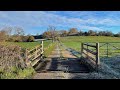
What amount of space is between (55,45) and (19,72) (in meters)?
20.4

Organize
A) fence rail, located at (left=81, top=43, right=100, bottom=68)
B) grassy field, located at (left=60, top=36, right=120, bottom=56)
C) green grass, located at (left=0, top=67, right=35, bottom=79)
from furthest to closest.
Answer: grassy field, located at (left=60, top=36, right=120, bottom=56), fence rail, located at (left=81, top=43, right=100, bottom=68), green grass, located at (left=0, top=67, right=35, bottom=79)

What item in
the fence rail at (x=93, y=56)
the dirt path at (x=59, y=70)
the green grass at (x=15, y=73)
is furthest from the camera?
the fence rail at (x=93, y=56)

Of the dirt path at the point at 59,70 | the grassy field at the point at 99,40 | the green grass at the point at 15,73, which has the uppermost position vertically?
the grassy field at the point at 99,40

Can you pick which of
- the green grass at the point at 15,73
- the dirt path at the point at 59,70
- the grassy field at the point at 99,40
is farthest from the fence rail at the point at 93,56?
the green grass at the point at 15,73

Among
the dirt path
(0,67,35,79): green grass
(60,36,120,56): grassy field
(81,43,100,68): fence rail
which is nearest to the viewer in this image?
(0,67,35,79): green grass

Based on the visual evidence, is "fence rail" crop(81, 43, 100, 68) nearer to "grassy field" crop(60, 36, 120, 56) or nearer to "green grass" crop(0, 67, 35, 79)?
"grassy field" crop(60, 36, 120, 56)

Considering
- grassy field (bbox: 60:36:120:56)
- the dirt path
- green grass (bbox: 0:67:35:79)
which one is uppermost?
grassy field (bbox: 60:36:120:56)

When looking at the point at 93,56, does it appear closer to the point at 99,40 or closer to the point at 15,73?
the point at 99,40

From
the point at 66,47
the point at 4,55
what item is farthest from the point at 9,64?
the point at 66,47

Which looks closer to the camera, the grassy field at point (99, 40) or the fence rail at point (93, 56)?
the fence rail at point (93, 56)

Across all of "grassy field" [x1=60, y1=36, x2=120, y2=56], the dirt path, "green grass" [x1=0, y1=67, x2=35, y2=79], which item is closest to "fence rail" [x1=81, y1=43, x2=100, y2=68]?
the dirt path

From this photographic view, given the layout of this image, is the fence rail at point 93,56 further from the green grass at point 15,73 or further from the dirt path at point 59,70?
the green grass at point 15,73

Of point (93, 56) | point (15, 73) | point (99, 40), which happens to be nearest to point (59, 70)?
point (93, 56)
